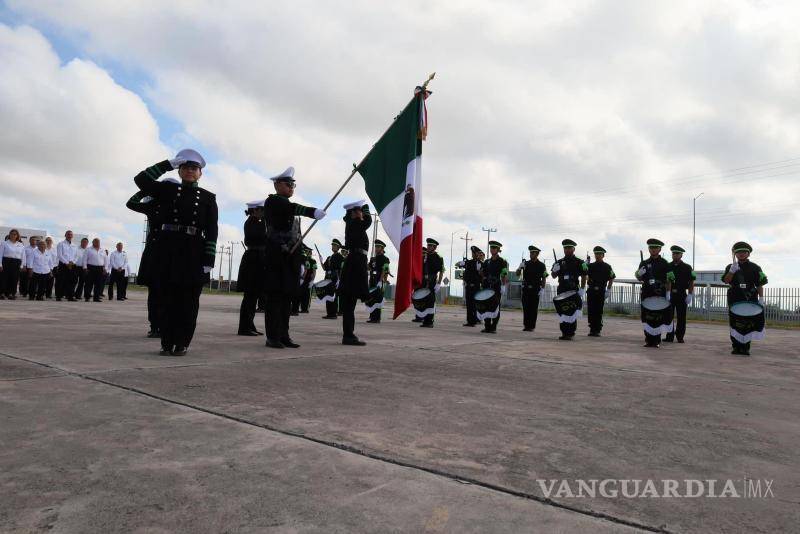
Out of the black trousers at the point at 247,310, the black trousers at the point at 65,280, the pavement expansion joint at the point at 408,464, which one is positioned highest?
the black trousers at the point at 65,280

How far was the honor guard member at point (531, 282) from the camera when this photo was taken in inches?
461

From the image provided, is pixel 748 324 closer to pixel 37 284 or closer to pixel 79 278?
pixel 79 278

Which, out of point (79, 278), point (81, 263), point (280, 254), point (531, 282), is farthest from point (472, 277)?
point (79, 278)

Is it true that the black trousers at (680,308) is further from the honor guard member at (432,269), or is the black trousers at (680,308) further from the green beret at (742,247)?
the honor guard member at (432,269)

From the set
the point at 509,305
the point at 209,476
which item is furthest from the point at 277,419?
the point at 509,305

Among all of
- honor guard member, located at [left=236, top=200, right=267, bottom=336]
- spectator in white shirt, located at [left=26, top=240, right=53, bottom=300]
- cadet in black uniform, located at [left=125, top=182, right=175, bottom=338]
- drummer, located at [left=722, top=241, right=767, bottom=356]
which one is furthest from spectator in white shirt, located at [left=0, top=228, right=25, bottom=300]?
drummer, located at [left=722, top=241, right=767, bottom=356]

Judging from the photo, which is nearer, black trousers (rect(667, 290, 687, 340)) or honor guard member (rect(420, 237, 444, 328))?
black trousers (rect(667, 290, 687, 340))

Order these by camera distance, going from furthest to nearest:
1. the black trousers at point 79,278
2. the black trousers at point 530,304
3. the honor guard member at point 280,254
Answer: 1. the black trousers at point 79,278
2. the black trousers at point 530,304
3. the honor guard member at point 280,254

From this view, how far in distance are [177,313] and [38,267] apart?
13780mm

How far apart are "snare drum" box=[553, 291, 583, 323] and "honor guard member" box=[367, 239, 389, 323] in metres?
3.93

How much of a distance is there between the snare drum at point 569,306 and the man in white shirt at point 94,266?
44.2 feet

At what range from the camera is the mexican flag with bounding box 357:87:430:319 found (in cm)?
650

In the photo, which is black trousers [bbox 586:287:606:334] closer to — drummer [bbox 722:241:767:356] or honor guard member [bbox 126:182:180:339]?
drummer [bbox 722:241:767:356]

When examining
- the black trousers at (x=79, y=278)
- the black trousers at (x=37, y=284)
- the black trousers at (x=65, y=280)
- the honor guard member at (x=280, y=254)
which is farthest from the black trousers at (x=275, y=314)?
the black trousers at (x=79, y=278)
